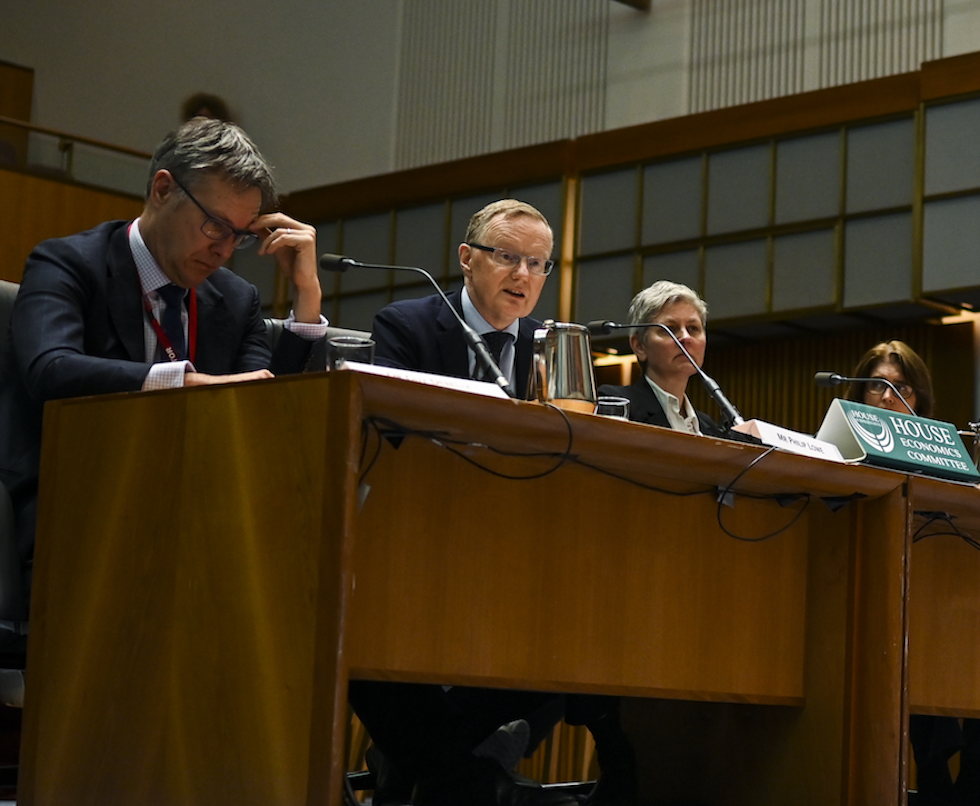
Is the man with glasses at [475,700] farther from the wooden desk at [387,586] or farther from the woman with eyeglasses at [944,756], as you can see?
the woman with eyeglasses at [944,756]

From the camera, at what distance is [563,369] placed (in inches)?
83.0

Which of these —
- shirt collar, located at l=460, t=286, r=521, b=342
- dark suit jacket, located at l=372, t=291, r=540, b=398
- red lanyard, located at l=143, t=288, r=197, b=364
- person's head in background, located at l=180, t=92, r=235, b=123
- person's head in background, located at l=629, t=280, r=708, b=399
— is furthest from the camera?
person's head in background, located at l=180, t=92, r=235, b=123

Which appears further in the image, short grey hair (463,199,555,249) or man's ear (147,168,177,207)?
short grey hair (463,199,555,249)

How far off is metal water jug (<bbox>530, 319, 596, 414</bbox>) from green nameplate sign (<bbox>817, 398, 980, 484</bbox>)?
521 mm

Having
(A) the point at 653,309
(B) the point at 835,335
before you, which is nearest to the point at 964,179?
(B) the point at 835,335

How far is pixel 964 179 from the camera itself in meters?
7.40

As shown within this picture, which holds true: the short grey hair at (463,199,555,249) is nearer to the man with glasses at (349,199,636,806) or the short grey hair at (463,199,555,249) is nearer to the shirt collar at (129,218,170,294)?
the man with glasses at (349,199,636,806)

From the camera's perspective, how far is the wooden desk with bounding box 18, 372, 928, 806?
1.65m

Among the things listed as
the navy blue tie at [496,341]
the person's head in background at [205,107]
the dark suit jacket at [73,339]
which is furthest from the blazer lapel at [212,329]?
the person's head in background at [205,107]

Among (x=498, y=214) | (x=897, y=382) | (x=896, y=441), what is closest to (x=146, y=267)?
(x=498, y=214)

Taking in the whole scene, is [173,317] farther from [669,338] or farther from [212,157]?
[669,338]

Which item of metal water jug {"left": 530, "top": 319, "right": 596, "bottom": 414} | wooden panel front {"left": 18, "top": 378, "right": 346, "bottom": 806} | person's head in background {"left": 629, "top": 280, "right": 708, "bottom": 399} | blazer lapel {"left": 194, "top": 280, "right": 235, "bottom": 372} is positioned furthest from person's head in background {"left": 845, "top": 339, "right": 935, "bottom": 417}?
wooden panel front {"left": 18, "top": 378, "right": 346, "bottom": 806}

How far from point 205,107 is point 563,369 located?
414 inches

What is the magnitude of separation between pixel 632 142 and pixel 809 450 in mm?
7011
